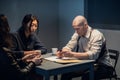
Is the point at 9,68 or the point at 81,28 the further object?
the point at 81,28

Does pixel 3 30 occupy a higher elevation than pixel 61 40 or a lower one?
higher

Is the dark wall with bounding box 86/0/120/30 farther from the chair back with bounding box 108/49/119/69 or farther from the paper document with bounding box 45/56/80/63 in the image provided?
the paper document with bounding box 45/56/80/63

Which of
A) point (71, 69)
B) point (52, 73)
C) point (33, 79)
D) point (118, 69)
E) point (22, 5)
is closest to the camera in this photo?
point (52, 73)

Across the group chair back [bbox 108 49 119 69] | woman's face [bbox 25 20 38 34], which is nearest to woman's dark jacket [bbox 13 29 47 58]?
woman's face [bbox 25 20 38 34]

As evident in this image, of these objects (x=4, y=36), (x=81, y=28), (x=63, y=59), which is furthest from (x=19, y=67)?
(x=81, y=28)

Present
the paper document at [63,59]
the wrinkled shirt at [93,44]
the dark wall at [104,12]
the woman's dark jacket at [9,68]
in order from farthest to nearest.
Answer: the dark wall at [104,12], the wrinkled shirt at [93,44], the paper document at [63,59], the woman's dark jacket at [9,68]

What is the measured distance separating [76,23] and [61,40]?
2.17 metres

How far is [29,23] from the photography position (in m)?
3.89

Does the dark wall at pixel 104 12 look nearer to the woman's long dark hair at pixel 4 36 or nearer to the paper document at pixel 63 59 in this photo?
the paper document at pixel 63 59

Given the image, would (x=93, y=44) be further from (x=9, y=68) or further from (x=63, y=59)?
(x=9, y=68)

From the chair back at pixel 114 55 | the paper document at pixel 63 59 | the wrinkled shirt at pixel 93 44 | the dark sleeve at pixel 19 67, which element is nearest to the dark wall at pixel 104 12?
the chair back at pixel 114 55

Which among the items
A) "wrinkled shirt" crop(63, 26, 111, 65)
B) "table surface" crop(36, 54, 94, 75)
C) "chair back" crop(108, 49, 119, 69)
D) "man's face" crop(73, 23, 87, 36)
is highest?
"man's face" crop(73, 23, 87, 36)

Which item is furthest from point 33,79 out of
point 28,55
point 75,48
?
point 75,48

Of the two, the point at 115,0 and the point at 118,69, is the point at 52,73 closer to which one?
the point at 118,69
